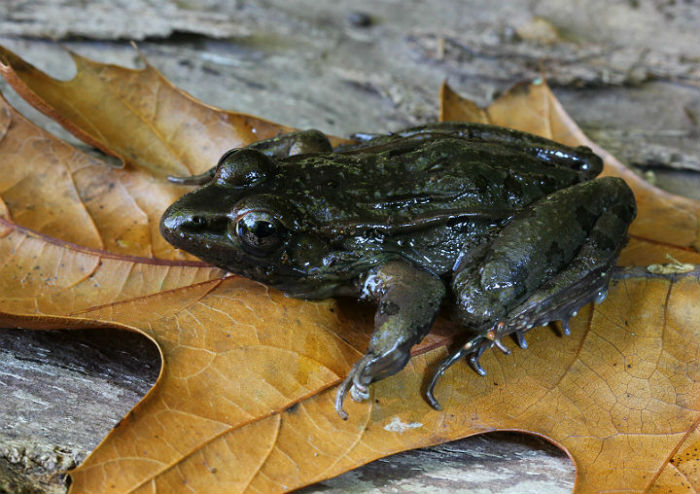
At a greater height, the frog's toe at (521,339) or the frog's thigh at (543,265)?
the frog's thigh at (543,265)

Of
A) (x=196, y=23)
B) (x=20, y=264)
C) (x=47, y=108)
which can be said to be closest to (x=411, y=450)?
(x=20, y=264)

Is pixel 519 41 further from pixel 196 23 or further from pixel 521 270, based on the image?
pixel 521 270

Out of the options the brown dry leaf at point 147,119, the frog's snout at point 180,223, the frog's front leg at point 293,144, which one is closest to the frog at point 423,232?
the frog's snout at point 180,223

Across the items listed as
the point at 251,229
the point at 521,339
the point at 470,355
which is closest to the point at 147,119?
the point at 251,229

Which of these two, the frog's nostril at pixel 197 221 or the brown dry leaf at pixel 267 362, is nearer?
the brown dry leaf at pixel 267 362

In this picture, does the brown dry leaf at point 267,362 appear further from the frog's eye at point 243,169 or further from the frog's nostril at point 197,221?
the frog's eye at point 243,169
